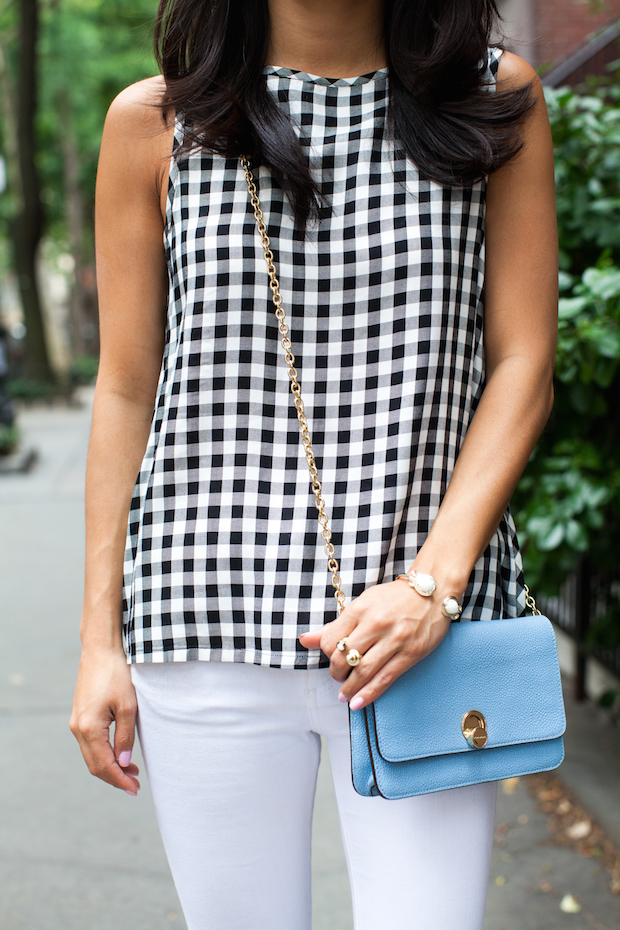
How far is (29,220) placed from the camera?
18.1m

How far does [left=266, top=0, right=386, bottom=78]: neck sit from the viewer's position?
1288 mm

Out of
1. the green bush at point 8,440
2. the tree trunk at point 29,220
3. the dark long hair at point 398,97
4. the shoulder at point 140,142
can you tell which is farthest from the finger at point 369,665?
the tree trunk at point 29,220

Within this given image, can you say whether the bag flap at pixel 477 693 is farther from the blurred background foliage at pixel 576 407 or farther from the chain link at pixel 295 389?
the blurred background foliage at pixel 576 407

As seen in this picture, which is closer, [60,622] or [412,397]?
[412,397]

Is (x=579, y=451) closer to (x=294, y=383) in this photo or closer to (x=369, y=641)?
(x=294, y=383)

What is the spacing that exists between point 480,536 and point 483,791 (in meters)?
0.36

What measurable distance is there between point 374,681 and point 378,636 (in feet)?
0.19

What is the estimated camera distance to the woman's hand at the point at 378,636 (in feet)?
3.50

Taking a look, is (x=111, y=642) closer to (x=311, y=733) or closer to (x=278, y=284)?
(x=311, y=733)

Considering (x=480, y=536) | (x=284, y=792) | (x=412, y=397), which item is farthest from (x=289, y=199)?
(x=284, y=792)

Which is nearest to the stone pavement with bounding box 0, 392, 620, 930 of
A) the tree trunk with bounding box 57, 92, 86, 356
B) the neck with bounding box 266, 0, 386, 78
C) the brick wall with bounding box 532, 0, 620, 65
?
the neck with bounding box 266, 0, 386, 78

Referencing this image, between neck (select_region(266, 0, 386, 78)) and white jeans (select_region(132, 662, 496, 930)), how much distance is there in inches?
34.4

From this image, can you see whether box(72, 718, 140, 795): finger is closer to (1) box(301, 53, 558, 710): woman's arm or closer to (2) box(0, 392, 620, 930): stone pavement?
(1) box(301, 53, 558, 710): woman's arm

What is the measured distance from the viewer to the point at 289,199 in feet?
4.02
